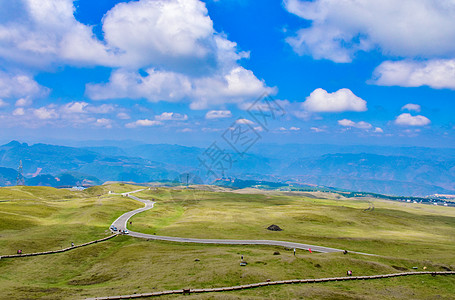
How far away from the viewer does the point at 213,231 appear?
114 m

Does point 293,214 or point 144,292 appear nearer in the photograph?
point 144,292

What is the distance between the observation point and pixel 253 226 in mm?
130250

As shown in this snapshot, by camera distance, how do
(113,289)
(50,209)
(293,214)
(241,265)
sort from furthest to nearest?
(293,214), (50,209), (241,265), (113,289)

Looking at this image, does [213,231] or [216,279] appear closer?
[216,279]

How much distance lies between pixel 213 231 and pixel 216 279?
59.9 meters

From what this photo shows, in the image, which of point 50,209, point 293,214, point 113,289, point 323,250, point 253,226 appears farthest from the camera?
point 293,214

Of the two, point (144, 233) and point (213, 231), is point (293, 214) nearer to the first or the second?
point (213, 231)

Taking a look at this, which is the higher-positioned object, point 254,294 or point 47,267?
point 254,294

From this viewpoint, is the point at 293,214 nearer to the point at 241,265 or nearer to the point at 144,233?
the point at 144,233

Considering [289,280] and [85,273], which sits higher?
[289,280]

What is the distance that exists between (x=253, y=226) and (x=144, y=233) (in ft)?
162

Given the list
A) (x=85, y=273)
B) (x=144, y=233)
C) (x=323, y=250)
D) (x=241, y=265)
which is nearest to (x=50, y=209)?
(x=144, y=233)

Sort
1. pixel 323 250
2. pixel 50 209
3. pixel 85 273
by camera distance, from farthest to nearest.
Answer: pixel 50 209 < pixel 323 250 < pixel 85 273

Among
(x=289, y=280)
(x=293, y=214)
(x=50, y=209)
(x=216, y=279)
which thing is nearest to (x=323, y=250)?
(x=289, y=280)
